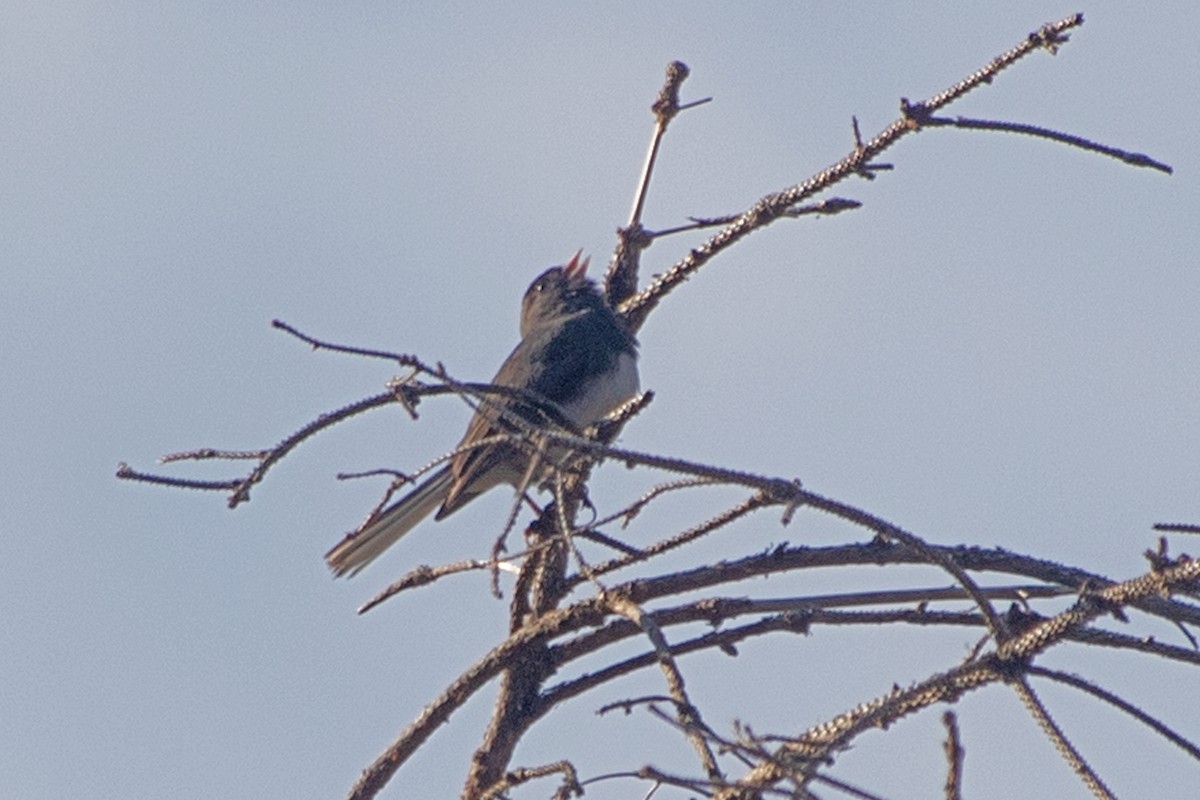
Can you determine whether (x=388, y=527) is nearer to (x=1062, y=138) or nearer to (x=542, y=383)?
(x=542, y=383)

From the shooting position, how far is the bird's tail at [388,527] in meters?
4.61

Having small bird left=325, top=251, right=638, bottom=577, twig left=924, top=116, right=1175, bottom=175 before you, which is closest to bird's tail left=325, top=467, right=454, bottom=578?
small bird left=325, top=251, right=638, bottom=577

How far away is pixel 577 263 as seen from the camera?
7.04m

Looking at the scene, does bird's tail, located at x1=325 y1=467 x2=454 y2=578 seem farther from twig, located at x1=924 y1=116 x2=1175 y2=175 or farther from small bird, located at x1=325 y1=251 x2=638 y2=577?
twig, located at x1=924 y1=116 x2=1175 y2=175

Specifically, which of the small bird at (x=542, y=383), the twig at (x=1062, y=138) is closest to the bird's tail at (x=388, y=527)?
the small bird at (x=542, y=383)

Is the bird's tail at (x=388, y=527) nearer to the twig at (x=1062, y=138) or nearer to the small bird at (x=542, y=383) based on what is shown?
the small bird at (x=542, y=383)

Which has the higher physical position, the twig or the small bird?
the small bird

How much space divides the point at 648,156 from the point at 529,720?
127 cm

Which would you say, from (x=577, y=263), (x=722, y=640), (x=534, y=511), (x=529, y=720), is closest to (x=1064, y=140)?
(x=722, y=640)

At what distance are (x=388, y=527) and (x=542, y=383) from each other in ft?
3.69

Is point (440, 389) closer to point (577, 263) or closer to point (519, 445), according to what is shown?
point (519, 445)

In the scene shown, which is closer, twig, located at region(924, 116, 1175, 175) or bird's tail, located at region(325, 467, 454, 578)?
twig, located at region(924, 116, 1175, 175)

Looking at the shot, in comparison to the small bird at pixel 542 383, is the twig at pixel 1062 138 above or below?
below

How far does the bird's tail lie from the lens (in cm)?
461
